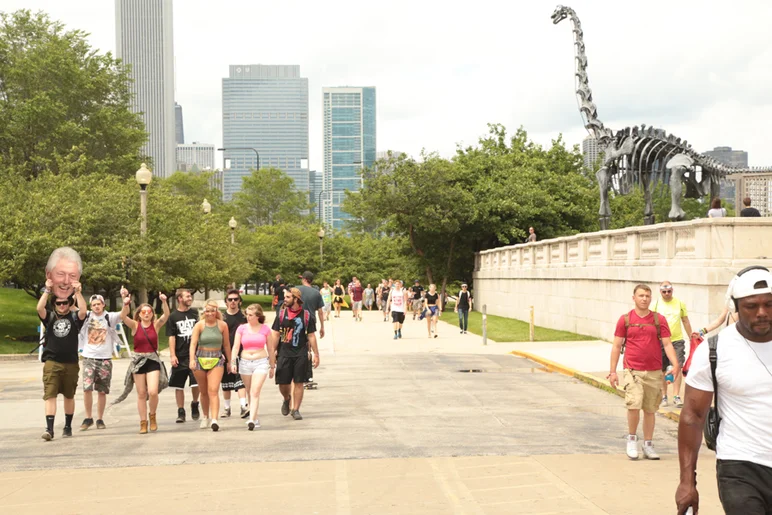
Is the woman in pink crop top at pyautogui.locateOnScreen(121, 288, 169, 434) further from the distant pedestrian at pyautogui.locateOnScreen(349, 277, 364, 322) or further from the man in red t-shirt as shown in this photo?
the distant pedestrian at pyautogui.locateOnScreen(349, 277, 364, 322)

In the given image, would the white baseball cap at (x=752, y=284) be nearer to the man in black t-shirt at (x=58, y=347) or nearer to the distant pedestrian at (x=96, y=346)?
the man in black t-shirt at (x=58, y=347)

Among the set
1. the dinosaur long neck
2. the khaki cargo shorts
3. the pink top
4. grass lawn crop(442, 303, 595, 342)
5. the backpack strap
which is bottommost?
grass lawn crop(442, 303, 595, 342)

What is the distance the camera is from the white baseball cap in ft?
15.0

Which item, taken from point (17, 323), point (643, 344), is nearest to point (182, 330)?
point (643, 344)

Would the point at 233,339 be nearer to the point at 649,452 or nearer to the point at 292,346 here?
the point at 292,346

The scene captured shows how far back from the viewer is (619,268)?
24.5m

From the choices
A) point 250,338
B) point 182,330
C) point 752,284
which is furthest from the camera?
point 182,330

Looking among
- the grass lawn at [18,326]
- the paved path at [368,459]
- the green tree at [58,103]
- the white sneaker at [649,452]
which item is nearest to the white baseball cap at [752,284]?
the paved path at [368,459]

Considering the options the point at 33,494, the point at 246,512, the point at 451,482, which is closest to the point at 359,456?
the point at 451,482

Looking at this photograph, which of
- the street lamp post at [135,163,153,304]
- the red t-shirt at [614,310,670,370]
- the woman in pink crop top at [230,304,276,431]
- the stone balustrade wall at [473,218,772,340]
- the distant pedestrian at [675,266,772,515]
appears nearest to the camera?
the distant pedestrian at [675,266,772,515]

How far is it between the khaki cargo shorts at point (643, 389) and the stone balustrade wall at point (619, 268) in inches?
327

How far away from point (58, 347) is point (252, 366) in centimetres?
243

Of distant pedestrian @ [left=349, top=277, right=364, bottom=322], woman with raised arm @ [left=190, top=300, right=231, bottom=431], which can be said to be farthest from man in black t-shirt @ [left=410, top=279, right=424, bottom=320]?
woman with raised arm @ [left=190, top=300, right=231, bottom=431]

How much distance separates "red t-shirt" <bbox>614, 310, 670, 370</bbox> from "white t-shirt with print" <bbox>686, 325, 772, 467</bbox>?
551cm
